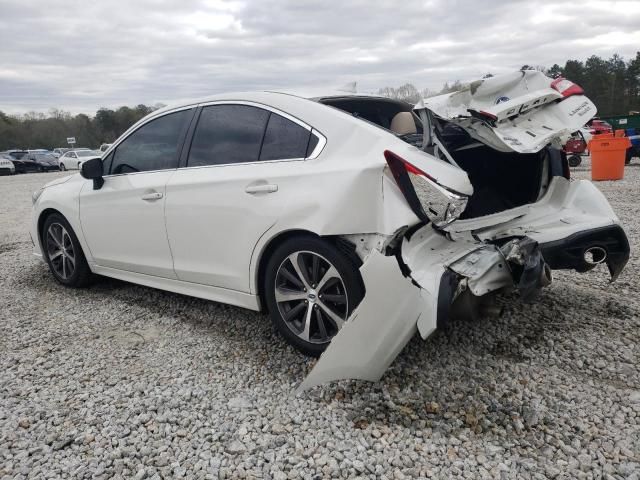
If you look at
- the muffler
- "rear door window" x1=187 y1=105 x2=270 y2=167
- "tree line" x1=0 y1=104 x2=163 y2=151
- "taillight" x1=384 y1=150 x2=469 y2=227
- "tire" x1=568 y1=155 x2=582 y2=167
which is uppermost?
A: "tree line" x1=0 y1=104 x2=163 y2=151

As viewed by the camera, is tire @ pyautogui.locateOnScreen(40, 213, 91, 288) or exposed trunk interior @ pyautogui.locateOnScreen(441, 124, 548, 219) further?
tire @ pyautogui.locateOnScreen(40, 213, 91, 288)

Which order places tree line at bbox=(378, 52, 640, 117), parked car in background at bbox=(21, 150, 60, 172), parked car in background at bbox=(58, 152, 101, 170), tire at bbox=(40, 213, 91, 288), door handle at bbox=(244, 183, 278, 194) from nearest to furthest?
door handle at bbox=(244, 183, 278, 194)
tire at bbox=(40, 213, 91, 288)
parked car in background at bbox=(58, 152, 101, 170)
parked car in background at bbox=(21, 150, 60, 172)
tree line at bbox=(378, 52, 640, 117)

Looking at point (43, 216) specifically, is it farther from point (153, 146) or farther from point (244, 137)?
point (244, 137)

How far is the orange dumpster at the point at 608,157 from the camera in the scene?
11148 millimetres

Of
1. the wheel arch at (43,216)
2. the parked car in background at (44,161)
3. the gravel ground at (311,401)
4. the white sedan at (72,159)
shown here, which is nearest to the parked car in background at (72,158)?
the white sedan at (72,159)

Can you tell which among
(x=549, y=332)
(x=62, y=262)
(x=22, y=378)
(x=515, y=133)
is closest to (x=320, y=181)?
(x=515, y=133)

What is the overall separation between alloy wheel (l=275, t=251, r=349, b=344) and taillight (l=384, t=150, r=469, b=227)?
1.99ft

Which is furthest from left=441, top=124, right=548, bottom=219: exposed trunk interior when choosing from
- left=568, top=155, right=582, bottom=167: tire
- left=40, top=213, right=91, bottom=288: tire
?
left=568, top=155, right=582, bottom=167: tire

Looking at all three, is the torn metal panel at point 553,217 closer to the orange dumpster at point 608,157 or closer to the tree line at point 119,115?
the orange dumpster at point 608,157

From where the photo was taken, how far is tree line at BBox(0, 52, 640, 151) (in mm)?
48156

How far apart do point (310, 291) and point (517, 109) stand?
64.7 inches

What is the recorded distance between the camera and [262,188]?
307 cm

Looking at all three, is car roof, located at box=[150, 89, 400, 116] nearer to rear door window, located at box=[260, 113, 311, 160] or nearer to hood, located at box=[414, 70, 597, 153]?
rear door window, located at box=[260, 113, 311, 160]

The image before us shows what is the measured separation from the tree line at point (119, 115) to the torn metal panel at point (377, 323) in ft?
156
